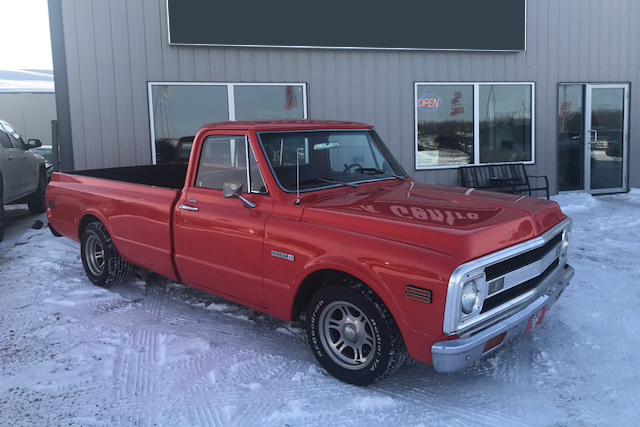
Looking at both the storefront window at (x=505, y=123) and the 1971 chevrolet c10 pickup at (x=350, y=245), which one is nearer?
the 1971 chevrolet c10 pickup at (x=350, y=245)

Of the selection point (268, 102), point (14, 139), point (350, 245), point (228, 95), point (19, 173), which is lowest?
point (350, 245)

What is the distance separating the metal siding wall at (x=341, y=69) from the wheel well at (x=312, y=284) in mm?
6167

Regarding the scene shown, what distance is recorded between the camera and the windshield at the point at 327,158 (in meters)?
4.29

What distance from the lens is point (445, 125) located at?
35.7 ft

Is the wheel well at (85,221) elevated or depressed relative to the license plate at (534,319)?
elevated

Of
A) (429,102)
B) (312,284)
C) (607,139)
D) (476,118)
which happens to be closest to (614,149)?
(607,139)

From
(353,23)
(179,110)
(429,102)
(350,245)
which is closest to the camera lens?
(350,245)

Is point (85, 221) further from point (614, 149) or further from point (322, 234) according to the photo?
point (614, 149)

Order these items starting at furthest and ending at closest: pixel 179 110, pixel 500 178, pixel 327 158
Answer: pixel 500 178 → pixel 179 110 → pixel 327 158

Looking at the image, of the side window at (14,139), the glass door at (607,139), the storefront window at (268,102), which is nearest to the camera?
the storefront window at (268,102)

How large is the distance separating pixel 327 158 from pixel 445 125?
22.6ft

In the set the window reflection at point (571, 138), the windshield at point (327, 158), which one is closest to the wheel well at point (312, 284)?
the windshield at point (327, 158)

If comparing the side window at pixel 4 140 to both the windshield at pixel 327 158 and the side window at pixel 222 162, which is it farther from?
the windshield at pixel 327 158

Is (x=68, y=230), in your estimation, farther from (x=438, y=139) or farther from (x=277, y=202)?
(x=438, y=139)
